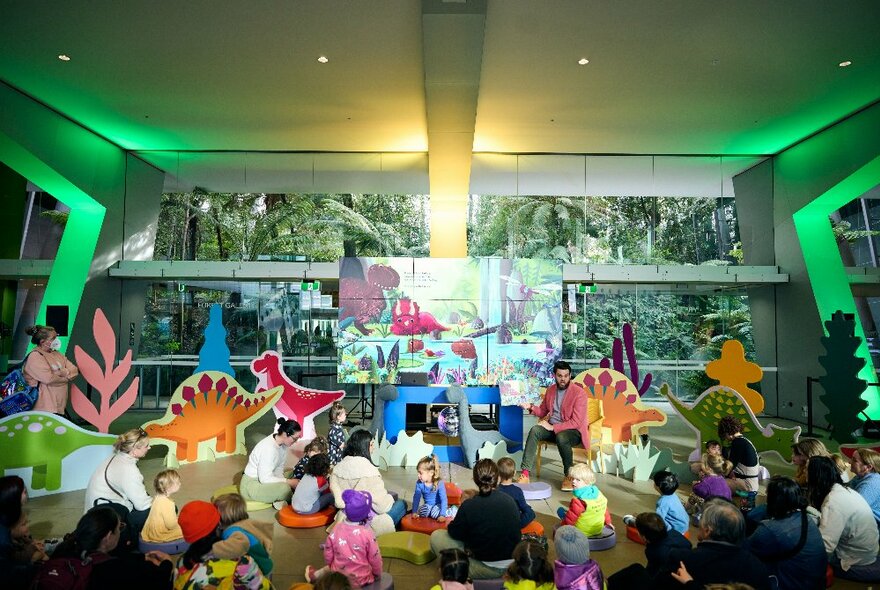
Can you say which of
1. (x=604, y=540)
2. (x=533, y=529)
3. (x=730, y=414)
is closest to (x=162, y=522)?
(x=533, y=529)

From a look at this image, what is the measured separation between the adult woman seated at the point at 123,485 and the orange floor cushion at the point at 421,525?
212 centimetres

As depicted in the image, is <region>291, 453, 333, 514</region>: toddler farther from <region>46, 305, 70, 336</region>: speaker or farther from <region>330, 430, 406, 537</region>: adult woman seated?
<region>46, 305, 70, 336</region>: speaker

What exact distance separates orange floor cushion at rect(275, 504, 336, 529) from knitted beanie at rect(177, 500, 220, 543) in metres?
2.16

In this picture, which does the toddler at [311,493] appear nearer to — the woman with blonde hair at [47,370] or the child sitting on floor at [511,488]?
the child sitting on floor at [511,488]

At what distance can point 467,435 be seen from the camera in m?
8.14

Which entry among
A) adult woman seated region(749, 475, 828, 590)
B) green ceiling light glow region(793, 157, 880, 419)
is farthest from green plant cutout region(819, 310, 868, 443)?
adult woman seated region(749, 475, 828, 590)

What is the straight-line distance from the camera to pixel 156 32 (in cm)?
721

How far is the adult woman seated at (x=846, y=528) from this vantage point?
4.48m

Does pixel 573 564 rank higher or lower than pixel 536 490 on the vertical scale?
higher

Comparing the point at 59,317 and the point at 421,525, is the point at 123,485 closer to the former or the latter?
the point at 421,525

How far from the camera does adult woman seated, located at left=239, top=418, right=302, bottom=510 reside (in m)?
6.34

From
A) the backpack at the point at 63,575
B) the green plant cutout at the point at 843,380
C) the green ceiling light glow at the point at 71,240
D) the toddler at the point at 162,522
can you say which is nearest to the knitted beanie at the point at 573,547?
the backpack at the point at 63,575

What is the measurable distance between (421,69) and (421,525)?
18.5 ft

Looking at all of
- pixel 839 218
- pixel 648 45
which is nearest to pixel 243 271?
pixel 648 45
